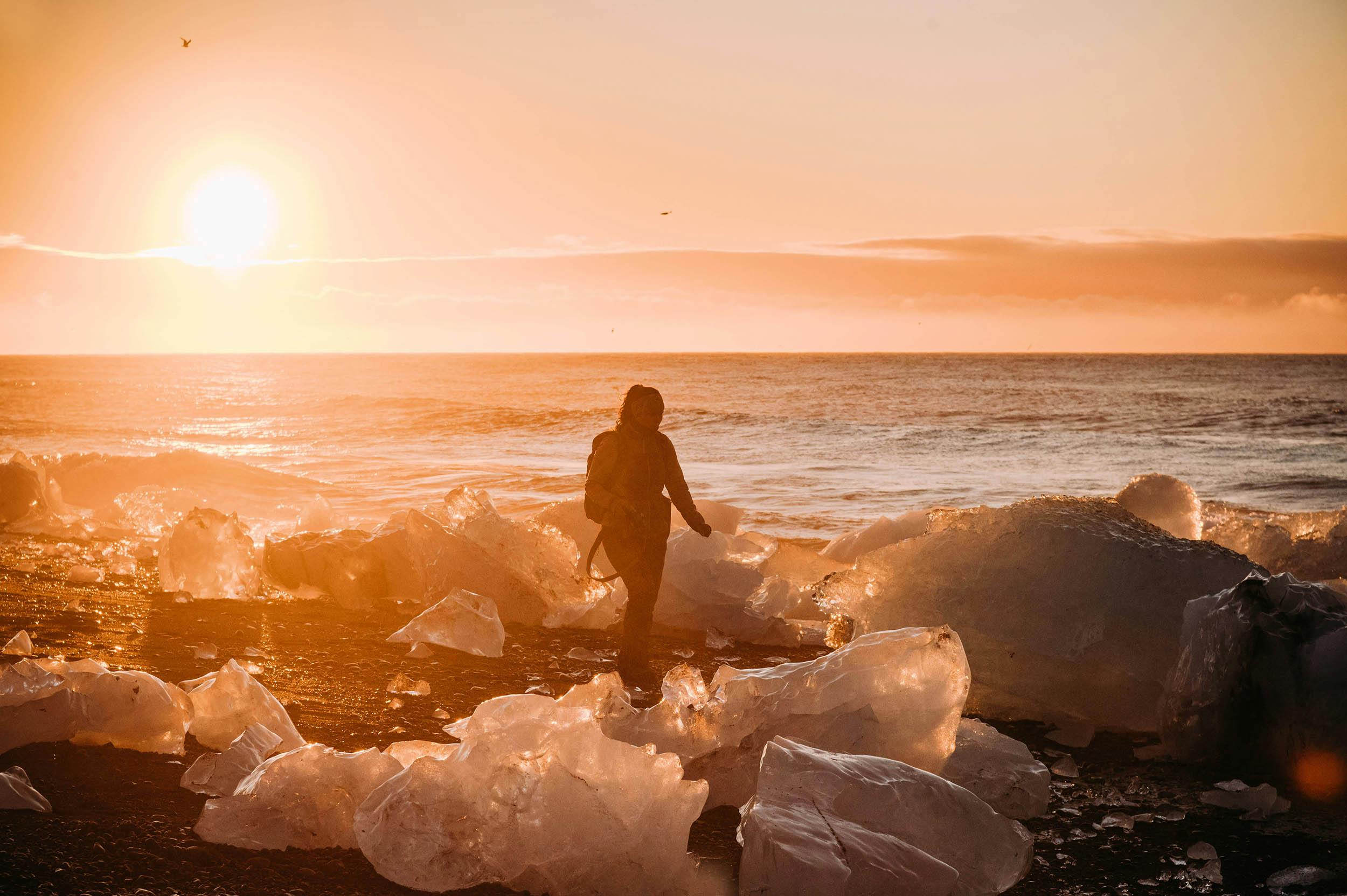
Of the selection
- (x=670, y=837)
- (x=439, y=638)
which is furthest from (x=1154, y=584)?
(x=439, y=638)

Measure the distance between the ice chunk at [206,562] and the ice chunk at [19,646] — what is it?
180cm

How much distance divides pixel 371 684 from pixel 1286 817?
3.97 m

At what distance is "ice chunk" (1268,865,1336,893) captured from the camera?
9.83 ft

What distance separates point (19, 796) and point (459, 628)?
102 inches

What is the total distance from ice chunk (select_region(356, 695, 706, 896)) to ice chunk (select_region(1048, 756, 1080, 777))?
73.5 inches

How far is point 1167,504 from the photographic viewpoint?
6973 millimetres

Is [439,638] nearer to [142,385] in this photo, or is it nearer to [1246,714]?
[1246,714]

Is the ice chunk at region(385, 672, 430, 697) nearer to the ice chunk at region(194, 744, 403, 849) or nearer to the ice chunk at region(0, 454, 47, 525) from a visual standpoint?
the ice chunk at region(194, 744, 403, 849)

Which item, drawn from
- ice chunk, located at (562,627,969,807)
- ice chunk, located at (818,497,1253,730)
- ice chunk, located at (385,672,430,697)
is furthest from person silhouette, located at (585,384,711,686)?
ice chunk, located at (562,627,969,807)

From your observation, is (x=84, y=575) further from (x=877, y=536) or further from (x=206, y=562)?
(x=877, y=536)

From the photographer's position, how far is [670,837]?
2.83 meters

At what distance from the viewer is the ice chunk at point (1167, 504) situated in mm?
6922

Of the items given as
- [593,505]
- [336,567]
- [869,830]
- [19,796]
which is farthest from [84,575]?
[869,830]

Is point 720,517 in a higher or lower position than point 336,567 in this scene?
higher
